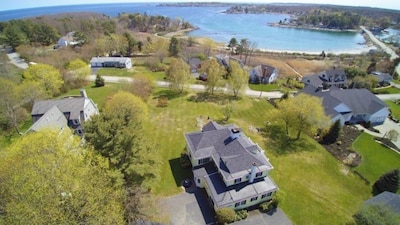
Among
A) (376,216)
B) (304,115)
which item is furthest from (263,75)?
(376,216)

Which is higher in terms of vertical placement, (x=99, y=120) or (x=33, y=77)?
(x=99, y=120)

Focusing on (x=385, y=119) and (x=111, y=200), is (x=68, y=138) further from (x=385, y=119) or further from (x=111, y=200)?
(x=385, y=119)

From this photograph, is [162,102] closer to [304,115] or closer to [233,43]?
[304,115]

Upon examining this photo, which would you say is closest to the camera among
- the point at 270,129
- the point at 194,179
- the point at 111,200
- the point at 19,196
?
the point at 19,196

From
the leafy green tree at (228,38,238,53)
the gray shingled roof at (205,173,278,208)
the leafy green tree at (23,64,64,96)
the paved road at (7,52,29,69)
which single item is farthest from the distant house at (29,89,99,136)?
the leafy green tree at (228,38,238,53)

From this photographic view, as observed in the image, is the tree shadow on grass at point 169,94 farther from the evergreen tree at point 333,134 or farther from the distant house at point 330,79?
the distant house at point 330,79

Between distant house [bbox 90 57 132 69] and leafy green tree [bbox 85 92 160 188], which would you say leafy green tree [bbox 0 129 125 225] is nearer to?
leafy green tree [bbox 85 92 160 188]

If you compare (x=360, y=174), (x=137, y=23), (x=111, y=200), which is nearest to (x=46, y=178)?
(x=111, y=200)
